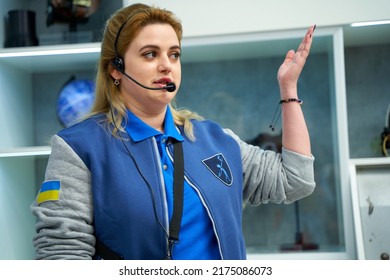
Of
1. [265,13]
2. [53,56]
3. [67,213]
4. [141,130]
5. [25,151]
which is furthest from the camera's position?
[53,56]

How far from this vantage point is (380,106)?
281cm

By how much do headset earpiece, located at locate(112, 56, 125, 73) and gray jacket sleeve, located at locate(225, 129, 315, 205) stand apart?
0.97ft

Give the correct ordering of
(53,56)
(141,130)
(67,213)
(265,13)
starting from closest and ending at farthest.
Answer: (67,213)
(141,130)
(265,13)
(53,56)

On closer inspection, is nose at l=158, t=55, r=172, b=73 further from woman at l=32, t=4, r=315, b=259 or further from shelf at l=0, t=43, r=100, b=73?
shelf at l=0, t=43, r=100, b=73

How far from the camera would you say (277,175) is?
1.38m

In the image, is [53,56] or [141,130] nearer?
[141,130]

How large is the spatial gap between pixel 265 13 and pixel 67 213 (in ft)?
4.68

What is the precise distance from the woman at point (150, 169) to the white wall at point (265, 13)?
103 cm

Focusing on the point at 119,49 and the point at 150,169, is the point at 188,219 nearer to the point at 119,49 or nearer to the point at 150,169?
the point at 150,169

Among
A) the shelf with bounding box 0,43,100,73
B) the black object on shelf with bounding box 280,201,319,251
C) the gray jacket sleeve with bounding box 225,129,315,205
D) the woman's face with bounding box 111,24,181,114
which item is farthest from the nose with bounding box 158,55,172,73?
the black object on shelf with bounding box 280,201,319,251

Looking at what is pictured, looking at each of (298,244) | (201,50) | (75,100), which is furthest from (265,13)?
(298,244)

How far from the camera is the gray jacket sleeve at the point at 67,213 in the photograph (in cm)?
121

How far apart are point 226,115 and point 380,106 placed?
68 centimetres

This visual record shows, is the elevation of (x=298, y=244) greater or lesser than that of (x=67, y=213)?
lesser
